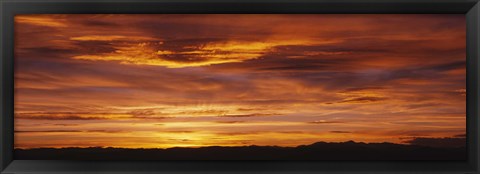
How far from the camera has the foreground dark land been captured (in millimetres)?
2430

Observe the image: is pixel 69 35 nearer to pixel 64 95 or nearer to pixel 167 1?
pixel 64 95

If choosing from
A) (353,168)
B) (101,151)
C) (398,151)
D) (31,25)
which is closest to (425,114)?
(398,151)

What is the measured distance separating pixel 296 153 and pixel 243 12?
636 millimetres

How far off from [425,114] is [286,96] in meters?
0.60

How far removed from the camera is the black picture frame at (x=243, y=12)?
2.41 m

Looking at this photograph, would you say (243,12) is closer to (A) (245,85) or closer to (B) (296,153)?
(A) (245,85)

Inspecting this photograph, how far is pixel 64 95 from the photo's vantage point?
2422mm

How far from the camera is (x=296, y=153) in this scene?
2.44 m

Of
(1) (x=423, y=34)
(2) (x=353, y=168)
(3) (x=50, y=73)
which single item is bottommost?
(2) (x=353, y=168)

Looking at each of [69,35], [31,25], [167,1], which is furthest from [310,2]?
[31,25]

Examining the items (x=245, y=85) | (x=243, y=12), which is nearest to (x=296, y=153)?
(x=245, y=85)

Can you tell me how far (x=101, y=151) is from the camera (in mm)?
2441

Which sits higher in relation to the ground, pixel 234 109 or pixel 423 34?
pixel 423 34

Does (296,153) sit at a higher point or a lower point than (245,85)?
lower
